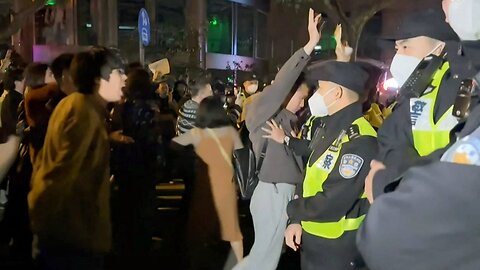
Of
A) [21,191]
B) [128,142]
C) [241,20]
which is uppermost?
[241,20]

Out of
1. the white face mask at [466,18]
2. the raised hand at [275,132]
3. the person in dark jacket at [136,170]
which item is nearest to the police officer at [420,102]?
the white face mask at [466,18]

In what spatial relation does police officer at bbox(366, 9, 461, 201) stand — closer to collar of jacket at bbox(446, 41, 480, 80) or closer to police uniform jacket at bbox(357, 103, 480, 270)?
collar of jacket at bbox(446, 41, 480, 80)

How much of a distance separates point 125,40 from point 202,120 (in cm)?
2291

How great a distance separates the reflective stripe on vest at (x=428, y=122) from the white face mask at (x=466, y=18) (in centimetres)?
68

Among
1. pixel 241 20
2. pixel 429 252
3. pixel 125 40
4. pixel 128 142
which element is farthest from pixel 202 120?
pixel 241 20

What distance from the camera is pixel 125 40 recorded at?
27047 mm

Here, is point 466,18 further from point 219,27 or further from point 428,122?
point 219,27

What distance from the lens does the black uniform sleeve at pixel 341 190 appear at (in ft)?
10.5

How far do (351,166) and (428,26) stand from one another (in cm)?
86

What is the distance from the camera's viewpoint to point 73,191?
3340mm

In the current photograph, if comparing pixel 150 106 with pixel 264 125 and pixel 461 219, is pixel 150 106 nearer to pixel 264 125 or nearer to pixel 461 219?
pixel 264 125

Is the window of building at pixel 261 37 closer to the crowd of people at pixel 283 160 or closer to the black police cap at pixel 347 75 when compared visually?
the crowd of people at pixel 283 160

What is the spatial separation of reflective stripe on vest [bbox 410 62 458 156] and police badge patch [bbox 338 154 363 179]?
2.83 ft

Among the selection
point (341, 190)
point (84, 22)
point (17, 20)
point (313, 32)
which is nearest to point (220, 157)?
point (313, 32)
